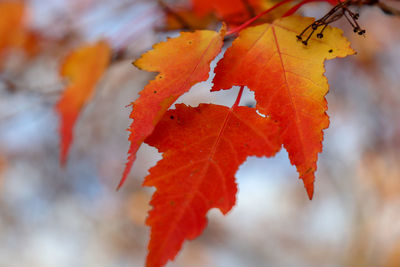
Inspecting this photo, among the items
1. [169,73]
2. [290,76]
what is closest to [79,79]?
[169,73]

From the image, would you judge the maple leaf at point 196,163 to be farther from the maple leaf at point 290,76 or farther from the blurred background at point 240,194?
the blurred background at point 240,194

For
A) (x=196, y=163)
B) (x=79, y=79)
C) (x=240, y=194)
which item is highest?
(x=196, y=163)

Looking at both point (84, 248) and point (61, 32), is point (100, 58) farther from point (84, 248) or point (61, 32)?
point (84, 248)

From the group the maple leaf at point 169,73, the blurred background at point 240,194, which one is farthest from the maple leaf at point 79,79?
the blurred background at point 240,194

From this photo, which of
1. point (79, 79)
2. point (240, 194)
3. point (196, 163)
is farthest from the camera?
point (240, 194)

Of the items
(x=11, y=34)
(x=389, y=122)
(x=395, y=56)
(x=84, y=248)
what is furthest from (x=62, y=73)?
(x=84, y=248)

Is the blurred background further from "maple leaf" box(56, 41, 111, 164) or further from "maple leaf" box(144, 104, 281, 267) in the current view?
"maple leaf" box(144, 104, 281, 267)

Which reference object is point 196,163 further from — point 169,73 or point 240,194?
point 240,194
